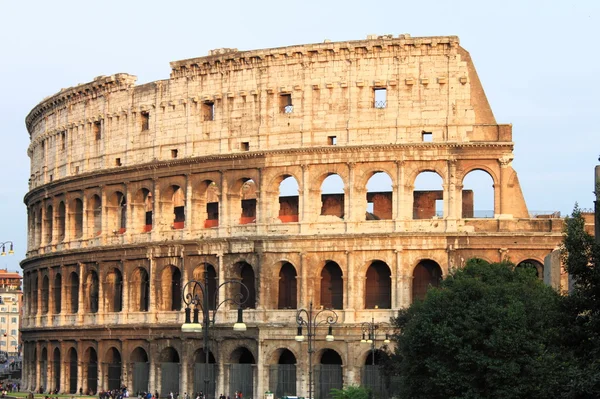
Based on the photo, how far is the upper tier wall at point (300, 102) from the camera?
5562cm

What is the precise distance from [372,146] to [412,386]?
1632cm

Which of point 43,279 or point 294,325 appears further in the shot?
point 43,279

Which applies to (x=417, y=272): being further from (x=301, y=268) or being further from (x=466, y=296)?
(x=466, y=296)

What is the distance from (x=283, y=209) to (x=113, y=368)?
12.5 metres

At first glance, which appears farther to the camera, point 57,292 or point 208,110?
point 57,292

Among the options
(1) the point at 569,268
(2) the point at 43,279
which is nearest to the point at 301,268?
(2) the point at 43,279

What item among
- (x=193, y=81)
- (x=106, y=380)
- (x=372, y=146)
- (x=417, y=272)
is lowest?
(x=106, y=380)

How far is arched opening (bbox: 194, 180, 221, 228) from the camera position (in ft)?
197

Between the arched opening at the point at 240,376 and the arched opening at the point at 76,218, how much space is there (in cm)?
1360

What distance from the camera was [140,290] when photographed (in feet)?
206

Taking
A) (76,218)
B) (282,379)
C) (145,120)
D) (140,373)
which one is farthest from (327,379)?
(76,218)

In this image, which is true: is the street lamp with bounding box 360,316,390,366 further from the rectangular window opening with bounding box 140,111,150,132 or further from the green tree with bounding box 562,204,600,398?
the green tree with bounding box 562,204,600,398

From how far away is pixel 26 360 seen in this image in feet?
235

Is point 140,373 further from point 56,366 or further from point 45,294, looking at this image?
point 45,294
